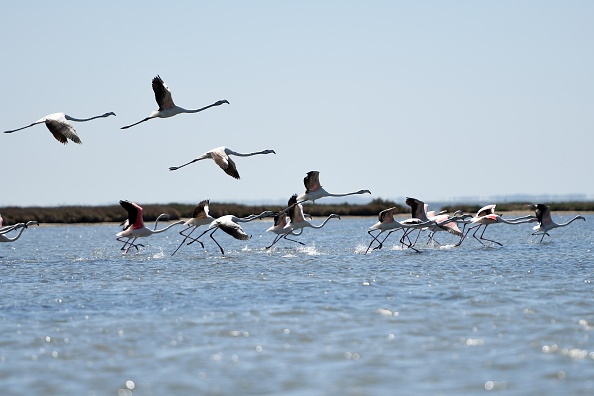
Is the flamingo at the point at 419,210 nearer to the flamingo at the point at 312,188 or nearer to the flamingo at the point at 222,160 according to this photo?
the flamingo at the point at 312,188

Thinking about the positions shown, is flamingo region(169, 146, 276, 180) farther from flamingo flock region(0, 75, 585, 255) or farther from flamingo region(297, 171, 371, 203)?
flamingo region(297, 171, 371, 203)

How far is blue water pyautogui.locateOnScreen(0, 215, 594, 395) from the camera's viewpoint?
7980 millimetres

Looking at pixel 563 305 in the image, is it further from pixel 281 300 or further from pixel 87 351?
pixel 87 351

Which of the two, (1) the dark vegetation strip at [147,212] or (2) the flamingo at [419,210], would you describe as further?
(1) the dark vegetation strip at [147,212]

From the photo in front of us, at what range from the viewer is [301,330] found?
410 inches

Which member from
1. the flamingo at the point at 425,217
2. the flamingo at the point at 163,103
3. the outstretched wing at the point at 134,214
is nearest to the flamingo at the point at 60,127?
the flamingo at the point at 163,103

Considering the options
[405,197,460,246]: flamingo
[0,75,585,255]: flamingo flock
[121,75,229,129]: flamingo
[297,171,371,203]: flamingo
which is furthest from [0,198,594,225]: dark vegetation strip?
[121,75,229,129]: flamingo

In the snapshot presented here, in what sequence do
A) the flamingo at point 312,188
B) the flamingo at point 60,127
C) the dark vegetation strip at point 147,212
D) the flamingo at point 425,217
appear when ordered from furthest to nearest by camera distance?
the dark vegetation strip at point 147,212 → the flamingo at point 425,217 → the flamingo at point 312,188 → the flamingo at point 60,127

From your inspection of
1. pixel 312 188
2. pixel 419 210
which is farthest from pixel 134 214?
pixel 419 210

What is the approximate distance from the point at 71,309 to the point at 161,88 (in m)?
5.23

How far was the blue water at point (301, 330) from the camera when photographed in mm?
7980

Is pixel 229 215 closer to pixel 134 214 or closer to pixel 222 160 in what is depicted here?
pixel 134 214

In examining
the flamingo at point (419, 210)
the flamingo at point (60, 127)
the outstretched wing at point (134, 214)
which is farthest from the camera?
the flamingo at point (419, 210)

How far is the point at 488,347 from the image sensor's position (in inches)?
363
